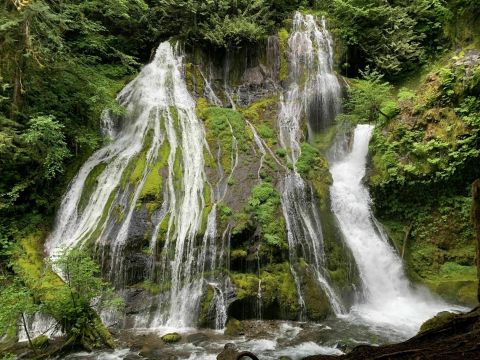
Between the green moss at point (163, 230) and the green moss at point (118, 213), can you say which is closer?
the green moss at point (163, 230)

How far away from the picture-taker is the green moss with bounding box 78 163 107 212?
11.3 meters

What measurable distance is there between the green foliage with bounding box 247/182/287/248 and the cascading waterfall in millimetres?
343

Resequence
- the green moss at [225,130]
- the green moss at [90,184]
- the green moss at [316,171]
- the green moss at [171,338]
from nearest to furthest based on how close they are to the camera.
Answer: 1. the green moss at [171,338]
2. the green moss at [90,184]
3. the green moss at [316,171]
4. the green moss at [225,130]

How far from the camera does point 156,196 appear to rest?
35.8ft

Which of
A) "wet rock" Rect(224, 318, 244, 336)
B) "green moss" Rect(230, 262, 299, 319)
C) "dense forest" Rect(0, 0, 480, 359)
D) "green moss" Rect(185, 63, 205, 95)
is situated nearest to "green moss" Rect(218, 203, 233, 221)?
"dense forest" Rect(0, 0, 480, 359)

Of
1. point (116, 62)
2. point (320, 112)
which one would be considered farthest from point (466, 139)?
point (116, 62)

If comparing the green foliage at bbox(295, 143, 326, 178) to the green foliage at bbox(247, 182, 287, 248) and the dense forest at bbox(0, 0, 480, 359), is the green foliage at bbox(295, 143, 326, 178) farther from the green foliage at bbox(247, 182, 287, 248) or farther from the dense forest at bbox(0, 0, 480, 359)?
the green foliage at bbox(247, 182, 287, 248)

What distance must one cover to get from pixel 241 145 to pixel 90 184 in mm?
5367

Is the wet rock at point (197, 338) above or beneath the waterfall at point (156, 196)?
beneath

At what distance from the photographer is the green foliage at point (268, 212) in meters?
9.84

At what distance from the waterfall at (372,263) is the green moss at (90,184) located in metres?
8.08

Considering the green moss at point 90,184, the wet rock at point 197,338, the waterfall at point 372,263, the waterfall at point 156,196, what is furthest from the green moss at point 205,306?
the green moss at point 90,184

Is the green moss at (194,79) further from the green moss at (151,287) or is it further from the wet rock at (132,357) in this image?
the wet rock at (132,357)

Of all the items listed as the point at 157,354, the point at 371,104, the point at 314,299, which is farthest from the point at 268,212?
the point at 371,104
